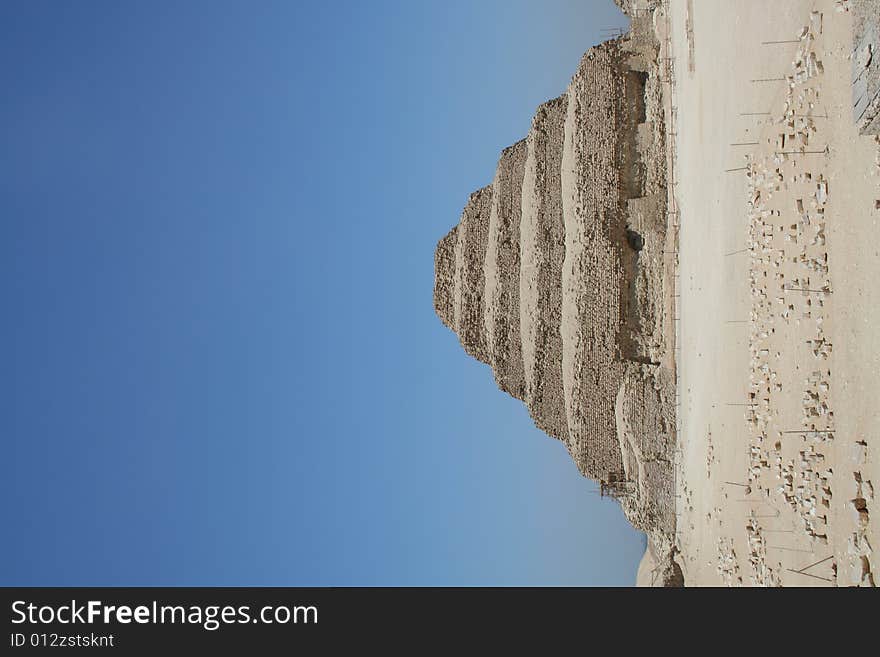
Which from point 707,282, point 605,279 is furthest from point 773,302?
point 605,279

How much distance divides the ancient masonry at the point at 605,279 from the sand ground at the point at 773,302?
77cm

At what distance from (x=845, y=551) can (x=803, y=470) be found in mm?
1382

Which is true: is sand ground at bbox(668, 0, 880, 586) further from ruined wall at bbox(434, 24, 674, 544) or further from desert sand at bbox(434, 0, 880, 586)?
ruined wall at bbox(434, 24, 674, 544)

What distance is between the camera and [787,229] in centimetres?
1211

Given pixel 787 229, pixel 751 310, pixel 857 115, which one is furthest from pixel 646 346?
pixel 857 115

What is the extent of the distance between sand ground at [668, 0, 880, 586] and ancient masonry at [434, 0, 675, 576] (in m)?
0.77

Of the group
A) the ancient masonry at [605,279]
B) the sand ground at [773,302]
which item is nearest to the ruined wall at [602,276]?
the ancient masonry at [605,279]

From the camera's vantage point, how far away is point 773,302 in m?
12.6

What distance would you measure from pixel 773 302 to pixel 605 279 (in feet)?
17.3

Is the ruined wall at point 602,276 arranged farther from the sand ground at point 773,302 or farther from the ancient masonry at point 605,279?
the sand ground at point 773,302

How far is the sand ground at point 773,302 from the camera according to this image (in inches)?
400

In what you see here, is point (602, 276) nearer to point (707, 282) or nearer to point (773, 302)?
point (707, 282)

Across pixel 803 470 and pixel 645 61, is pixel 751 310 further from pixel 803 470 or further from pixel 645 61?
pixel 645 61

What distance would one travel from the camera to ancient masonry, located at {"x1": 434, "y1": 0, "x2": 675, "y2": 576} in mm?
Answer: 17312
